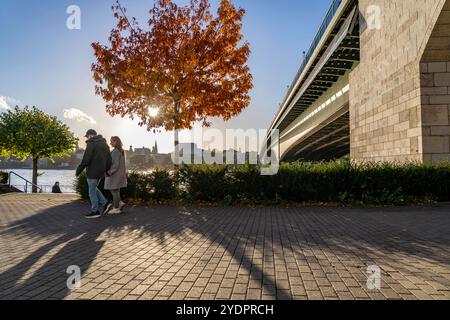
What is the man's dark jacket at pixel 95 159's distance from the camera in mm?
6719

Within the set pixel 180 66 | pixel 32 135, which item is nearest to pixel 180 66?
pixel 180 66

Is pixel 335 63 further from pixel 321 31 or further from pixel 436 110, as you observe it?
pixel 436 110

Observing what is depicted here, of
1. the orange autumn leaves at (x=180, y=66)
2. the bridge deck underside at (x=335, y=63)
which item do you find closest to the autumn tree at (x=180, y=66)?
the orange autumn leaves at (x=180, y=66)

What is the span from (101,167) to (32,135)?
56.1 feet

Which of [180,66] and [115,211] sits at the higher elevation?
[180,66]

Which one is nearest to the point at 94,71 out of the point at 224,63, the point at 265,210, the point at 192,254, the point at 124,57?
the point at 124,57

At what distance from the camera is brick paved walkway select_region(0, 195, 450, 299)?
273 cm

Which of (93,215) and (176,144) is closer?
(93,215)

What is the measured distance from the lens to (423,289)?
2.71m

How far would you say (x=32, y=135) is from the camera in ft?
66.2

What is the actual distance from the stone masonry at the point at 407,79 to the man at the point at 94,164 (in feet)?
31.0

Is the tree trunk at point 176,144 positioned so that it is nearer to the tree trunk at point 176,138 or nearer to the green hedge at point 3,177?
the tree trunk at point 176,138
